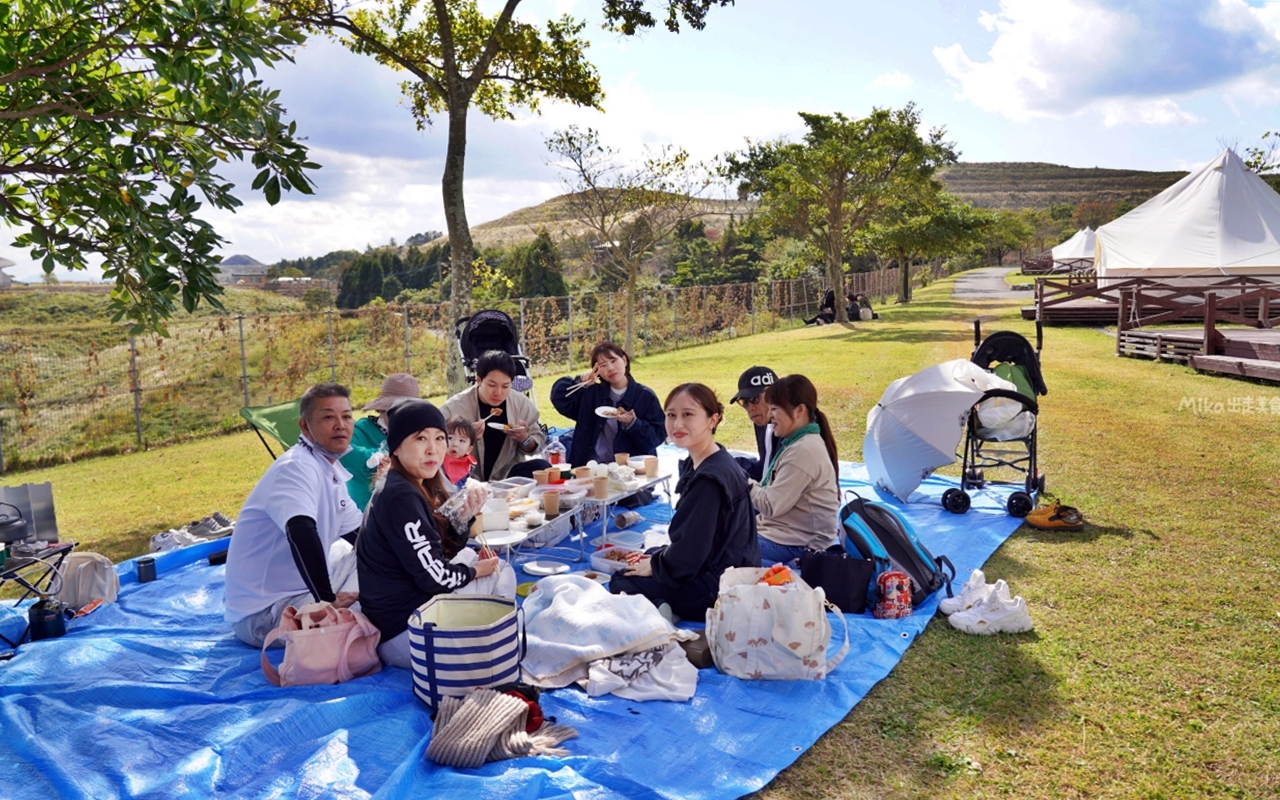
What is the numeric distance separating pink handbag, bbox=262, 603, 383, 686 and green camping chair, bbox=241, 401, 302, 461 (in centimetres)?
314

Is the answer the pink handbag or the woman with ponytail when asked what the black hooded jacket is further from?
the pink handbag

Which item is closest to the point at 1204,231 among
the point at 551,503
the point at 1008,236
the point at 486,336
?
the point at 486,336

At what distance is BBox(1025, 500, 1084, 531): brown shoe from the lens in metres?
6.31

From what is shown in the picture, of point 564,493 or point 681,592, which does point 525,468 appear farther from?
point 681,592

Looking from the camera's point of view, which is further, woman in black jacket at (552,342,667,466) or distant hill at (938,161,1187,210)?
distant hill at (938,161,1187,210)

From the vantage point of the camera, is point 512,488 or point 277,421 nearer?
point 512,488

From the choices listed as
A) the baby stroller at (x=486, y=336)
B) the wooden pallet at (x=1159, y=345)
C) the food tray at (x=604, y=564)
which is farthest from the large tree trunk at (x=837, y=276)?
the food tray at (x=604, y=564)

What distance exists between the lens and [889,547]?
495 centimetres

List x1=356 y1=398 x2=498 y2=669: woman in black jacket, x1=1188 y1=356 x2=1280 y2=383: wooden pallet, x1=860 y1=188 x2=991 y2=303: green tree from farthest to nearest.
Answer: x1=860 y1=188 x2=991 y2=303: green tree, x1=1188 y1=356 x2=1280 y2=383: wooden pallet, x1=356 y1=398 x2=498 y2=669: woman in black jacket

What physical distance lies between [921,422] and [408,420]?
4.61 meters

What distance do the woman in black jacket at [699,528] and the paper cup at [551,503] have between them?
0.88 meters

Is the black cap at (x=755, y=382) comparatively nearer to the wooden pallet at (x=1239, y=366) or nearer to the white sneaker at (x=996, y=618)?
the white sneaker at (x=996, y=618)

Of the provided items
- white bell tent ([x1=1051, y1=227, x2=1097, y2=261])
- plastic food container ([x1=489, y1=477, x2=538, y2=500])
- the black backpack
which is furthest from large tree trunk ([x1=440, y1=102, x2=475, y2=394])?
Result: white bell tent ([x1=1051, y1=227, x2=1097, y2=261])

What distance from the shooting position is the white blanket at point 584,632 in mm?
3877
